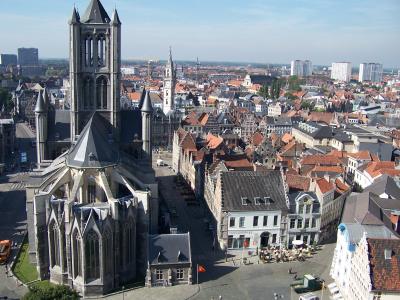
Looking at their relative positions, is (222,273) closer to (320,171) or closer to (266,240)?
(266,240)

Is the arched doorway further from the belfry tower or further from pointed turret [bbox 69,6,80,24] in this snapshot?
pointed turret [bbox 69,6,80,24]

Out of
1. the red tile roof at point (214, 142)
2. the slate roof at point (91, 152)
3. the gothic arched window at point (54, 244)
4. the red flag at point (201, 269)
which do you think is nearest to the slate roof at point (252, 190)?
the red flag at point (201, 269)

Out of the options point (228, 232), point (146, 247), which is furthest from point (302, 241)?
point (146, 247)

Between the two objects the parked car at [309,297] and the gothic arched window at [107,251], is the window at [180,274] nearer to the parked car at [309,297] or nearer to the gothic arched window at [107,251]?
the gothic arched window at [107,251]

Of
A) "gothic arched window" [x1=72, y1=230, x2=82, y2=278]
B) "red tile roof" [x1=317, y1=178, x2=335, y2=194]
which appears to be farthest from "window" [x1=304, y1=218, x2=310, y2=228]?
"gothic arched window" [x1=72, y1=230, x2=82, y2=278]

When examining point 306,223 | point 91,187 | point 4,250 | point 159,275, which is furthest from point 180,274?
point 4,250

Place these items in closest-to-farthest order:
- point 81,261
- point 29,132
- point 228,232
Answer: point 81,261 < point 228,232 < point 29,132

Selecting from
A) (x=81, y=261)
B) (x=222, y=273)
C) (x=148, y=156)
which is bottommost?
(x=222, y=273)
